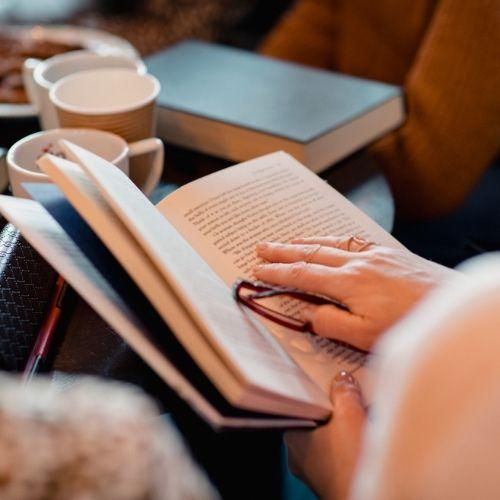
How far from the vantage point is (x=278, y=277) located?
1.89ft

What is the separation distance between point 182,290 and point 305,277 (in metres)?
0.13

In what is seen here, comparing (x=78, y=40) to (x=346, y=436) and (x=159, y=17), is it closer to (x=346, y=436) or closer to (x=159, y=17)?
(x=346, y=436)

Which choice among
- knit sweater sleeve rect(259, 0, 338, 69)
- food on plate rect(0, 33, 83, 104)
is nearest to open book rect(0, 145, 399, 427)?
food on plate rect(0, 33, 83, 104)

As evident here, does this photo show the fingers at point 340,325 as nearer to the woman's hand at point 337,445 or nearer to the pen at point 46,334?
the woman's hand at point 337,445

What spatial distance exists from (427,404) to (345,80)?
28.0 inches

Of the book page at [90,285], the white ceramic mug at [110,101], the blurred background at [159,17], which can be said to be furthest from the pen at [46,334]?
the blurred background at [159,17]

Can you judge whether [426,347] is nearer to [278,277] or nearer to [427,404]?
[427,404]

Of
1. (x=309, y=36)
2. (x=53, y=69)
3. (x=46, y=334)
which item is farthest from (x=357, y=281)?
(x=309, y=36)

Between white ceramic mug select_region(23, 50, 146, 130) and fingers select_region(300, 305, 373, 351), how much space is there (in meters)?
0.41

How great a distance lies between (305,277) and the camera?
559mm

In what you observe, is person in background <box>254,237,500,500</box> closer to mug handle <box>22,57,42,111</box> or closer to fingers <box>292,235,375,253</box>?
fingers <box>292,235,375,253</box>

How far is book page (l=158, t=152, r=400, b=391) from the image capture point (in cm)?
57

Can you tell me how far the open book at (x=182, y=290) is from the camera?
1.47ft

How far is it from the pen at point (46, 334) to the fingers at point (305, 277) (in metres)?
0.17
